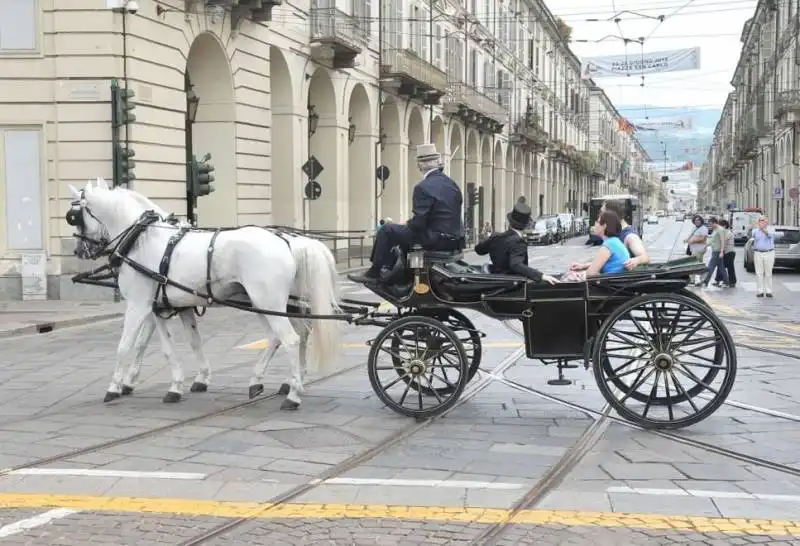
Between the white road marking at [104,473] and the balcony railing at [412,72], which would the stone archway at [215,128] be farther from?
the white road marking at [104,473]

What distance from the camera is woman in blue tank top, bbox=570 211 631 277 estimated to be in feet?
25.1

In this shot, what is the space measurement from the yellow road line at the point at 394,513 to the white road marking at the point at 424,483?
0.44 metres

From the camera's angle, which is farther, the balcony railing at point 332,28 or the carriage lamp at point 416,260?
the balcony railing at point 332,28

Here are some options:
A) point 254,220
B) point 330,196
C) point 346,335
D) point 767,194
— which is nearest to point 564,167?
point 767,194

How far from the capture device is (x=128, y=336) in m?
8.09

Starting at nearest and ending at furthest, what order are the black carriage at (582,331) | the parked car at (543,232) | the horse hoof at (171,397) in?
the black carriage at (582,331), the horse hoof at (171,397), the parked car at (543,232)

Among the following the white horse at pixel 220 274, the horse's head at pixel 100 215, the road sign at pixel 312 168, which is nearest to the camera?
the white horse at pixel 220 274

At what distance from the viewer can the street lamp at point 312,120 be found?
2998 cm

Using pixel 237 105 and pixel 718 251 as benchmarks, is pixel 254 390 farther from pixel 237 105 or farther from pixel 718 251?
pixel 237 105

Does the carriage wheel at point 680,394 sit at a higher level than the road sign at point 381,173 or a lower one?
lower

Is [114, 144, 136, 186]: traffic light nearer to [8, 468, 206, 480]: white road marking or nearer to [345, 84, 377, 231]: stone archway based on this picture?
[8, 468, 206, 480]: white road marking

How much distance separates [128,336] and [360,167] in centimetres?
2625

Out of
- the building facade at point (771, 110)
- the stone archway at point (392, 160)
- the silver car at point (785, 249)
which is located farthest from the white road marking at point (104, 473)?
the building facade at point (771, 110)

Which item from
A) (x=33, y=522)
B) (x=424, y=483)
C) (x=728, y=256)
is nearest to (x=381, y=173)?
(x=728, y=256)
